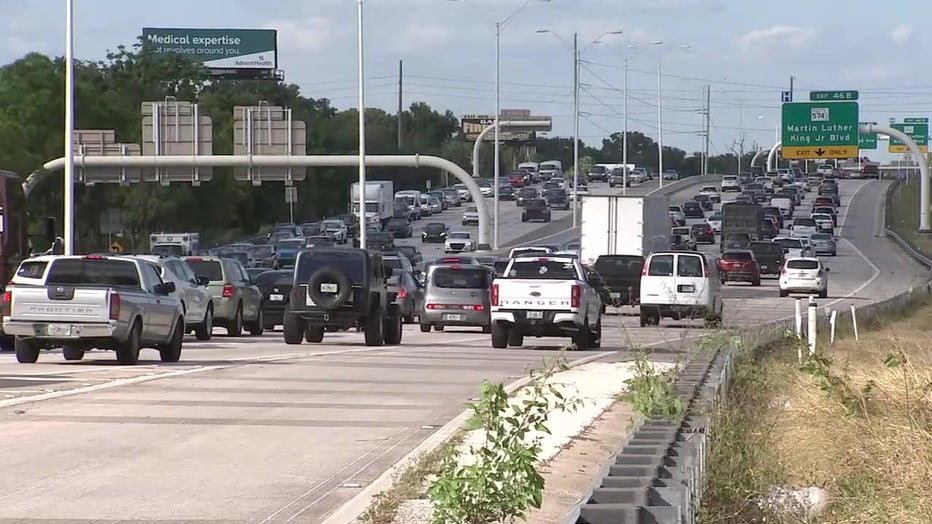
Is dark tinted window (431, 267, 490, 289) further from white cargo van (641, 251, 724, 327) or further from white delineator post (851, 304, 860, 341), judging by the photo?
white delineator post (851, 304, 860, 341)

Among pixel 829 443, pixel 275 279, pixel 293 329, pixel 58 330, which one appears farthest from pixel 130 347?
pixel 275 279

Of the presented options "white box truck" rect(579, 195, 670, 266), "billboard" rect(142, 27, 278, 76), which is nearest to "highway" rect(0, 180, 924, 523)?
"white box truck" rect(579, 195, 670, 266)

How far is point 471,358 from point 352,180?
4204 inches

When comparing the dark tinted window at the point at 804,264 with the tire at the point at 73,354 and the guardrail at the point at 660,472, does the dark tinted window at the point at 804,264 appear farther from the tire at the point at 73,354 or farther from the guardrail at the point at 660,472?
the guardrail at the point at 660,472

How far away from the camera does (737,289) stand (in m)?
67.2

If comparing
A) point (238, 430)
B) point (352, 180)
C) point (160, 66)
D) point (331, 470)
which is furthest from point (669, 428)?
point (352, 180)

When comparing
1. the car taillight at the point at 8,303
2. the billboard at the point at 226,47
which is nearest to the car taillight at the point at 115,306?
the car taillight at the point at 8,303

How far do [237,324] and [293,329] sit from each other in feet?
16.0

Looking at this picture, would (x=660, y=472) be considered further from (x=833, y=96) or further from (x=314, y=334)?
(x=833, y=96)

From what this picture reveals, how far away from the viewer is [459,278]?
37.7m

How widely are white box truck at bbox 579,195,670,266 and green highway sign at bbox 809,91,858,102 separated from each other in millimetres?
13237

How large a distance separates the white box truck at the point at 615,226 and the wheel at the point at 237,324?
20334 millimetres

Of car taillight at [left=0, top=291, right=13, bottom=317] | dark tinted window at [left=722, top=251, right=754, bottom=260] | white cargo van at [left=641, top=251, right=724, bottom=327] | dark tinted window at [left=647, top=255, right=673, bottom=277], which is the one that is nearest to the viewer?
car taillight at [left=0, top=291, right=13, bottom=317]

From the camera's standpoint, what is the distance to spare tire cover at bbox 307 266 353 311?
30750 mm
